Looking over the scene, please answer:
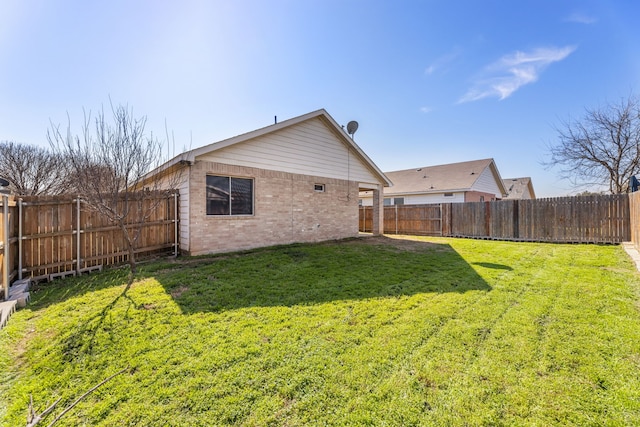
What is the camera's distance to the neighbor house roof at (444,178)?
20.7 m

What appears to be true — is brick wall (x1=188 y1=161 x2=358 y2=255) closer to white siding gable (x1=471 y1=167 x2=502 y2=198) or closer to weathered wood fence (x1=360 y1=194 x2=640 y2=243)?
weathered wood fence (x1=360 y1=194 x2=640 y2=243)

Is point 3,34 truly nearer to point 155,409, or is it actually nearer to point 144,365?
point 144,365

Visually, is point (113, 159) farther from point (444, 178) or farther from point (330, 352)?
point (444, 178)

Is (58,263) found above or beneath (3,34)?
beneath

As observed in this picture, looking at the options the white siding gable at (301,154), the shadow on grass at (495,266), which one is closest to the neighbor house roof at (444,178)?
the white siding gable at (301,154)

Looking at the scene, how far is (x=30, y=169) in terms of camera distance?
17.8 m

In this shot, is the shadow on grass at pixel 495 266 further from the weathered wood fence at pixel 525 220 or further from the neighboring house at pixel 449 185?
the neighboring house at pixel 449 185

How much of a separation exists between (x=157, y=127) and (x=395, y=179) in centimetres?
2151

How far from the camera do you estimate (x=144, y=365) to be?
281 centimetres

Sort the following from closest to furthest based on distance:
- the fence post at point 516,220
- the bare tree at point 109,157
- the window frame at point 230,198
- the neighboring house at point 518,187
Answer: the bare tree at point 109,157
the window frame at point 230,198
the fence post at point 516,220
the neighboring house at point 518,187

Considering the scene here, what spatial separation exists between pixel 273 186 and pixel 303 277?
15.3 ft

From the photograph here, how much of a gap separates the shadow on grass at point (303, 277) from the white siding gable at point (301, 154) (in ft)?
10.3

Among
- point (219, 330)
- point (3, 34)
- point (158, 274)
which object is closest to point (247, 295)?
point (219, 330)

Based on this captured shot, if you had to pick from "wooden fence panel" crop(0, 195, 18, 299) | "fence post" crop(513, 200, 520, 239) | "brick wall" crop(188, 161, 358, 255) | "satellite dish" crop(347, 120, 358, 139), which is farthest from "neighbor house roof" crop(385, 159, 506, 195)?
"wooden fence panel" crop(0, 195, 18, 299)
